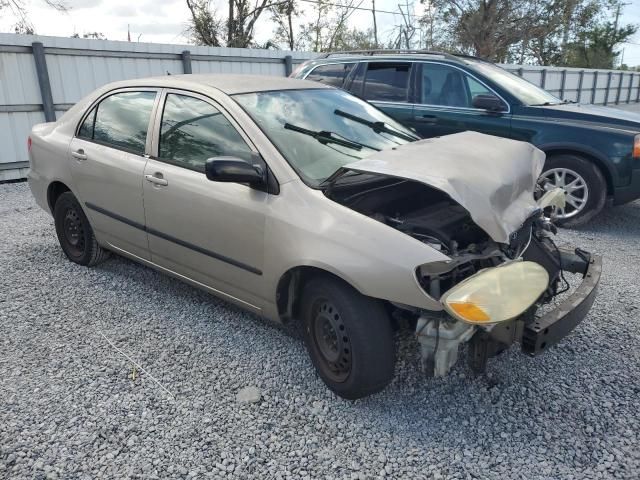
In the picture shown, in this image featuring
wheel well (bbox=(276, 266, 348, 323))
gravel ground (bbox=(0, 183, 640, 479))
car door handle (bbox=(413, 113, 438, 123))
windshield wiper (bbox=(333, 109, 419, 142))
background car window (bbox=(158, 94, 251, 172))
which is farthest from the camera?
car door handle (bbox=(413, 113, 438, 123))

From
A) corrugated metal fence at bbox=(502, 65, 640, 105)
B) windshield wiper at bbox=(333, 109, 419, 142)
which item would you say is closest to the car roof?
windshield wiper at bbox=(333, 109, 419, 142)

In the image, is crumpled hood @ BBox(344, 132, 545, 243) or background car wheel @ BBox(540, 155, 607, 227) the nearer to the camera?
crumpled hood @ BBox(344, 132, 545, 243)

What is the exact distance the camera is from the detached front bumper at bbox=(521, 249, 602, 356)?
228 cm

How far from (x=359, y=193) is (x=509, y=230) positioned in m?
0.79

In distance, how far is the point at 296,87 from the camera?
11.5ft

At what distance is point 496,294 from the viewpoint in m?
2.14

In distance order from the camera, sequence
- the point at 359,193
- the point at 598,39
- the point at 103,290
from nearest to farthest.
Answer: the point at 359,193
the point at 103,290
the point at 598,39

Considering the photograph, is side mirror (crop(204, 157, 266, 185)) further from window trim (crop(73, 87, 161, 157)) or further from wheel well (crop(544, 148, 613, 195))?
wheel well (crop(544, 148, 613, 195))

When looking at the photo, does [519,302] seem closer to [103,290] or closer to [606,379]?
[606,379]

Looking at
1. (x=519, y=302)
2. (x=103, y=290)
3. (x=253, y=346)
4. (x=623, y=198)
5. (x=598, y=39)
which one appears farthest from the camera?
(x=598, y=39)

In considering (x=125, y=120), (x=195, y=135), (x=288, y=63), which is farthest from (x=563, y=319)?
(x=288, y=63)

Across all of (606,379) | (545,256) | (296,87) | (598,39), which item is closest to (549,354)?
(606,379)

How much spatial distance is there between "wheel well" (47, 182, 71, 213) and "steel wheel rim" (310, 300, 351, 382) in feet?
9.00

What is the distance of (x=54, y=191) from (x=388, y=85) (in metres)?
4.18
